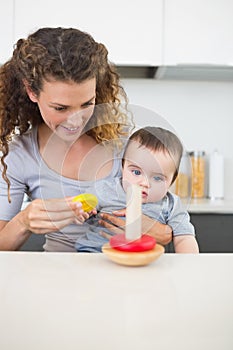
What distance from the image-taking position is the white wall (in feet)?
8.23

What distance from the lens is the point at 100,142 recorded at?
0.77m

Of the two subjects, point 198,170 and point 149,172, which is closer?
point 149,172

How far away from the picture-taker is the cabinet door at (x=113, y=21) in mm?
2160

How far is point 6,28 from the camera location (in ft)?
7.11

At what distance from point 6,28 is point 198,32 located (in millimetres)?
949

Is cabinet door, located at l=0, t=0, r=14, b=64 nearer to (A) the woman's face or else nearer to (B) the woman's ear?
(B) the woman's ear

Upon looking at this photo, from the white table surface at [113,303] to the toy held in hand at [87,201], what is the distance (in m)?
0.09

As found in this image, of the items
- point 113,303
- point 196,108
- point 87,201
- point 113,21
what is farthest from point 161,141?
point 196,108

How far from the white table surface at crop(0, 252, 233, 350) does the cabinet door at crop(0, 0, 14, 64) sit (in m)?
1.61

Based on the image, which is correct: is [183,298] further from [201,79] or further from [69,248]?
[201,79]

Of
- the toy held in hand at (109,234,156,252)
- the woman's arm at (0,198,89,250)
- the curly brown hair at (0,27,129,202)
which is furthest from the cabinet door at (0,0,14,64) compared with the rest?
the toy held in hand at (109,234,156,252)

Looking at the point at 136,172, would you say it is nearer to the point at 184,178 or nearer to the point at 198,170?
the point at 184,178

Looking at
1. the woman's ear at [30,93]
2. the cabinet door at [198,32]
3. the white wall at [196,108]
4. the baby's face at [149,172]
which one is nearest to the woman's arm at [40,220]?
the baby's face at [149,172]

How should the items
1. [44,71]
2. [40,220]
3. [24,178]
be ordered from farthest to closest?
[24,178] < [44,71] < [40,220]
